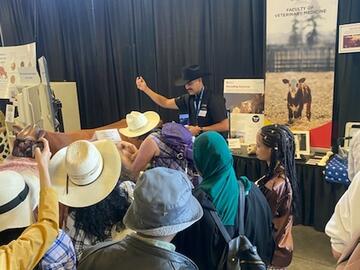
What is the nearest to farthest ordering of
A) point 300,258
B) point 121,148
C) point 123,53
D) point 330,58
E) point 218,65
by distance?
point 121,148 < point 300,258 < point 330,58 < point 218,65 < point 123,53

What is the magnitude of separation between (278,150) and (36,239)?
4.24 feet

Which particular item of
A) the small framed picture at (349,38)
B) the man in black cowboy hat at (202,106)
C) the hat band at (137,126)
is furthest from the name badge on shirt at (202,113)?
the small framed picture at (349,38)

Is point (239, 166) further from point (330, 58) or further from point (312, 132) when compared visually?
point (330, 58)

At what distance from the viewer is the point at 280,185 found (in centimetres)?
180

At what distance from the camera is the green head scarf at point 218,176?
53.4 inches

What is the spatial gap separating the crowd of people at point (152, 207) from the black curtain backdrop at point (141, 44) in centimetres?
176

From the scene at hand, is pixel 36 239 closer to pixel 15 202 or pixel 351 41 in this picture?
pixel 15 202

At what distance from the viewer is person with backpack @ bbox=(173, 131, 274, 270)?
1.29m

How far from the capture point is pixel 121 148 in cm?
238

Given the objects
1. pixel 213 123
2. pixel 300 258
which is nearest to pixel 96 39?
pixel 213 123

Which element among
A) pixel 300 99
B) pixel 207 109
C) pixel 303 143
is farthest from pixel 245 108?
pixel 303 143

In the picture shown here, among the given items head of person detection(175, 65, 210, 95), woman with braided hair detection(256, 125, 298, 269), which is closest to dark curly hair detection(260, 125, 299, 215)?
woman with braided hair detection(256, 125, 298, 269)

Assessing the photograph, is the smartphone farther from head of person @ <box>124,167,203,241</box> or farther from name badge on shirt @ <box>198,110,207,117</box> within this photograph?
name badge on shirt @ <box>198,110,207,117</box>

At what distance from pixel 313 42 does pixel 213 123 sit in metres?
1.11
